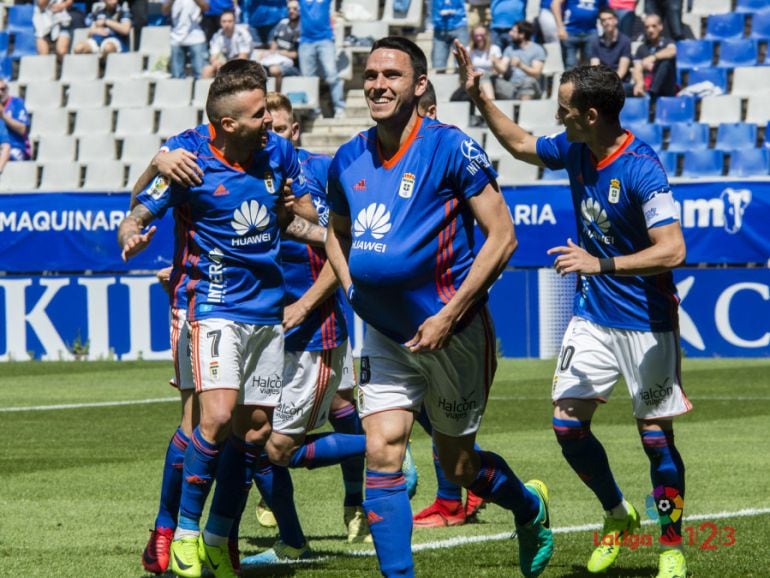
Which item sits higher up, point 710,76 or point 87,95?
point 710,76

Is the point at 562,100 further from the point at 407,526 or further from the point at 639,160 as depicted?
the point at 407,526

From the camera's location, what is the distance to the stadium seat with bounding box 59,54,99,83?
2622 centimetres

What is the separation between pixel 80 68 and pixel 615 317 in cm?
2082

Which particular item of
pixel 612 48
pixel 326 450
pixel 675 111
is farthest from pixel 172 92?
pixel 326 450

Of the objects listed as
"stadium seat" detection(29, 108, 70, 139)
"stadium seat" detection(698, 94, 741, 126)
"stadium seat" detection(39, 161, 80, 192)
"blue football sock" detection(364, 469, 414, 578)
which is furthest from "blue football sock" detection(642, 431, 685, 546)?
"stadium seat" detection(29, 108, 70, 139)

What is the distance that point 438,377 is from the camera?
20.0 feet

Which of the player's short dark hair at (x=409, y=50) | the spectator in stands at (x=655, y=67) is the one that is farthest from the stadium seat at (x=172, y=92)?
the player's short dark hair at (x=409, y=50)

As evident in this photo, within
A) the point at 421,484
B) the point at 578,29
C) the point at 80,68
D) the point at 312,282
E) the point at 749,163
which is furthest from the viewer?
the point at 80,68

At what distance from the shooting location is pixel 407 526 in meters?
5.75

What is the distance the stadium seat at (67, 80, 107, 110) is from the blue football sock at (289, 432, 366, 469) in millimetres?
19140

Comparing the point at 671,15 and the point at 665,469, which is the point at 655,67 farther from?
the point at 665,469

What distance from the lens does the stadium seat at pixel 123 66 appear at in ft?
84.8

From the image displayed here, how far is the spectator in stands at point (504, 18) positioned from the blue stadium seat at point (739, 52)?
3.08 m

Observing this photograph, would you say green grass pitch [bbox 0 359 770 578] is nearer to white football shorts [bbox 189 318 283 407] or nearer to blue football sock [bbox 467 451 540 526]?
blue football sock [bbox 467 451 540 526]
